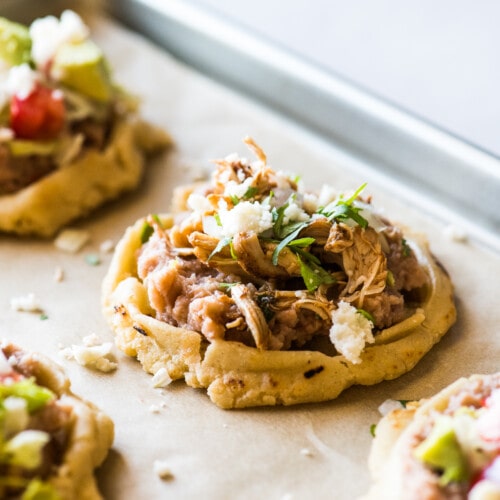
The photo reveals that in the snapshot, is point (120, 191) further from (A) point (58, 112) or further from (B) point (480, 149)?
(B) point (480, 149)

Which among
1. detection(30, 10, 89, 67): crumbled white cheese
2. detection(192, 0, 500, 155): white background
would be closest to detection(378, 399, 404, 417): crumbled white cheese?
detection(192, 0, 500, 155): white background

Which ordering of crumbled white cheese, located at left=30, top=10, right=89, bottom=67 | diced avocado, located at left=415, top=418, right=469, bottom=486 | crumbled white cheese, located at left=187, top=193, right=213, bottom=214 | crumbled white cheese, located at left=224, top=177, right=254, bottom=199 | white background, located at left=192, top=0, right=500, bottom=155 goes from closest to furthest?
diced avocado, located at left=415, top=418, right=469, bottom=486 → crumbled white cheese, located at left=224, top=177, right=254, bottom=199 → crumbled white cheese, located at left=187, top=193, right=213, bottom=214 → crumbled white cheese, located at left=30, top=10, right=89, bottom=67 → white background, located at left=192, top=0, right=500, bottom=155

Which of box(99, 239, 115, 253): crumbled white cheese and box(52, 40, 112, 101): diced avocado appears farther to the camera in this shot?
box(52, 40, 112, 101): diced avocado

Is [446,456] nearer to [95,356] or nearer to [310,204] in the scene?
[310,204]

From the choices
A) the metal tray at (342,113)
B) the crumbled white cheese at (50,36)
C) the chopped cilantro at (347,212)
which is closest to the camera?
the chopped cilantro at (347,212)

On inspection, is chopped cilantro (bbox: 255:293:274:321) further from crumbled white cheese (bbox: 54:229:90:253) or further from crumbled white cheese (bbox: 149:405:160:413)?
crumbled white cheese (bbox: 54:229:90:253)

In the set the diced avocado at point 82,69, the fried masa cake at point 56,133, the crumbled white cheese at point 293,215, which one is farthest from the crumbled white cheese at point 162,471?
the diced avocado at point 82,69

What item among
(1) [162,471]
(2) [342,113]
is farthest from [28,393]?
(2) [342,113]

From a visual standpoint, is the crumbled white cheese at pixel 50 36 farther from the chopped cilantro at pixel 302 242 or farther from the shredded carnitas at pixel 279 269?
the chopped cilantro at pixel 302 242
